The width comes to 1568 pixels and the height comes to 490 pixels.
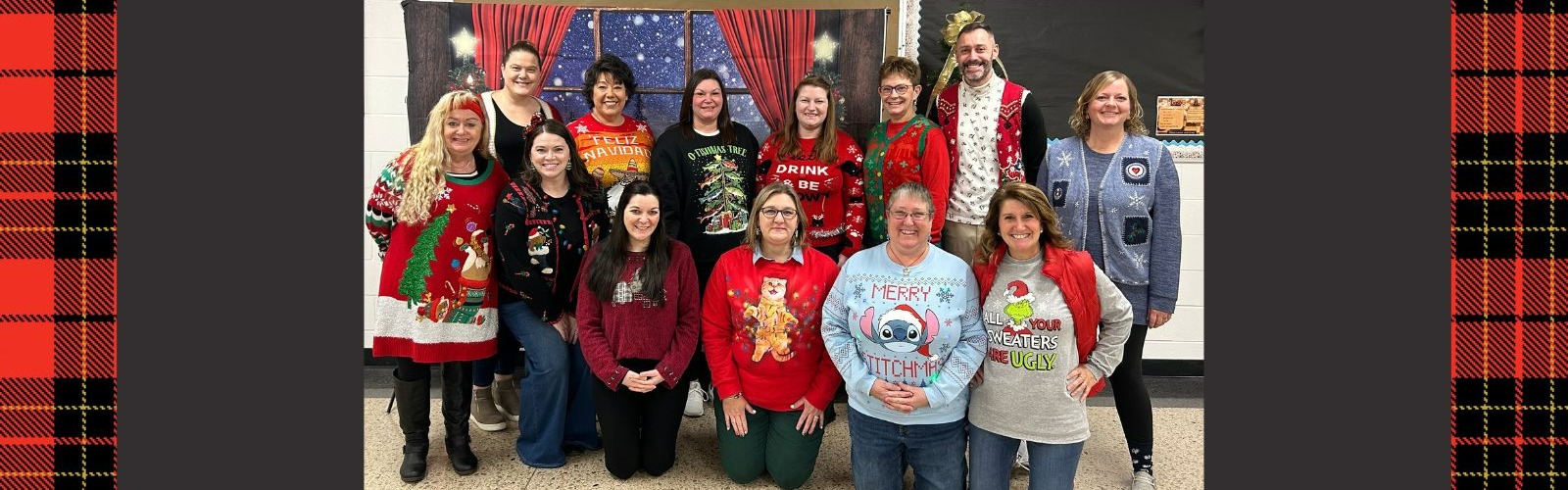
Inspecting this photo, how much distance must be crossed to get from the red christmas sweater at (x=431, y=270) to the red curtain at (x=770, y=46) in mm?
1422

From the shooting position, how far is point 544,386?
106 inches

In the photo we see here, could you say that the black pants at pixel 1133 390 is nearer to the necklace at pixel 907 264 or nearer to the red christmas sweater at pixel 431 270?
the necklace at pixel 907 264

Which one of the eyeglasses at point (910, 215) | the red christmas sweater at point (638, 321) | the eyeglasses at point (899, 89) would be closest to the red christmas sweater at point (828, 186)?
the eyeglasses at point (899, 89)

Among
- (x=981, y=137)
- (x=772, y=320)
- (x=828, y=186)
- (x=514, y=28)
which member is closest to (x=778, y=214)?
(x=772, y=320)

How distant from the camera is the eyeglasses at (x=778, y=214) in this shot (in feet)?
7.59

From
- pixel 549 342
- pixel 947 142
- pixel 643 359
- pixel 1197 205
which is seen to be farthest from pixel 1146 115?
pixel 549 342

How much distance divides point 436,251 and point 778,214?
3.99 feet

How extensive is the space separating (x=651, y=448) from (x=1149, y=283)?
1.85 meters

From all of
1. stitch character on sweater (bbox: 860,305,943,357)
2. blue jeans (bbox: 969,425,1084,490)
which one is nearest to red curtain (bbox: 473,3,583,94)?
stitch character on sweater (bbox: 860,305,943,357)

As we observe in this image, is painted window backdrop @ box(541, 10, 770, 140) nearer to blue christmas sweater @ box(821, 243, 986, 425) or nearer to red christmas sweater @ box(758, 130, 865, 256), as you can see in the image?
red christmas sweater @ box(758, 130, 865, 256)

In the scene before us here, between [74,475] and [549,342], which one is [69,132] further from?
[549,342]

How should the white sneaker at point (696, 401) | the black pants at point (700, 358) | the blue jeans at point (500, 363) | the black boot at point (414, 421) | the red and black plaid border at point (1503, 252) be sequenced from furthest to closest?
the white sneaker at point (696, 401), the blue jeans at point (500, 363), the black pants at point (700, 358), the black boot at point (414, 421), the red and black plaid border at point (1503, 252)

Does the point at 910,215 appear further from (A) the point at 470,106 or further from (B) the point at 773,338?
(A) the point at 470,106

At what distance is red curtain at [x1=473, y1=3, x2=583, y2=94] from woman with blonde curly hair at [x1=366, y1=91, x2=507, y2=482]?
94 cm
